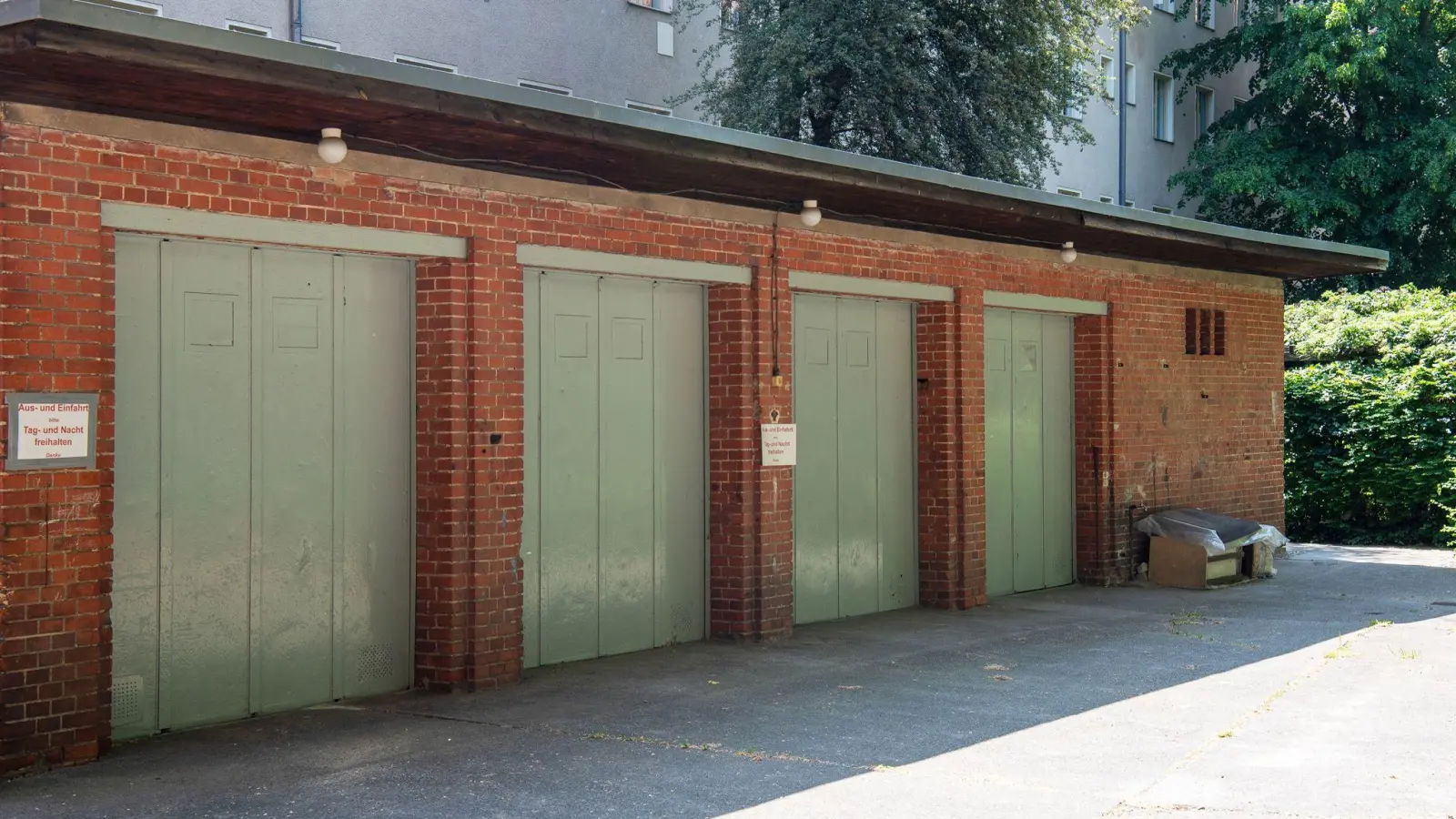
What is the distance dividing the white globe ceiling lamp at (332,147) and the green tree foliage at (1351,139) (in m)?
26.1

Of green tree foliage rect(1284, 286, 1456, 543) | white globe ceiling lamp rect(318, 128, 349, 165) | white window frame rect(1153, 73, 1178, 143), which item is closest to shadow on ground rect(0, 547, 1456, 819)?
white globe ceiling lamp rect(318, 128, 349, 165)

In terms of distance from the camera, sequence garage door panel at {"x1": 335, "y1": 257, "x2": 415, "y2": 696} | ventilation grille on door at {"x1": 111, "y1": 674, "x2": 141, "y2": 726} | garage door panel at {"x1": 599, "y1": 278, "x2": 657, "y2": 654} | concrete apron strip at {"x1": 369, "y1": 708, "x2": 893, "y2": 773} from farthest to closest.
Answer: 1. garage door panel at {"x1": 599, "y1": 278, "x2": 657, "y2": 654}
2. garage door panel at {"x1": 335, "y1": 257, "x2": 415, "y2": 696}
3. ventilation grille on door at {"x1": 111, "y1": 674, "x2": 141, "y2": 726}
4. concrete apron strip at {"x1": 369, "y1": 708, "x2": 893, "y2": 773}

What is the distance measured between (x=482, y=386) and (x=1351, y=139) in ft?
Result: 89.9

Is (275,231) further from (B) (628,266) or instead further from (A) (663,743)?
(A) (663,743)

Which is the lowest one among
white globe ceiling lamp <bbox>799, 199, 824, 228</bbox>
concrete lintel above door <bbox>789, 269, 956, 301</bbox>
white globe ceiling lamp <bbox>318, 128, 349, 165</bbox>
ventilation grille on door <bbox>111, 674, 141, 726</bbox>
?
ventilation grille on door <bbox>111, 674, 141, 726</bbox>

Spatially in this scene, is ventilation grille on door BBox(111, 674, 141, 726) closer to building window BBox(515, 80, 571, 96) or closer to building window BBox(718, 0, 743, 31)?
building window BBox(515, 80, 571, 96)

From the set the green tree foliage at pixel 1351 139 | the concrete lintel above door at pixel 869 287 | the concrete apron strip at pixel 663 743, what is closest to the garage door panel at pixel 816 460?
→ the concrete lintel above door at pixel 869 287

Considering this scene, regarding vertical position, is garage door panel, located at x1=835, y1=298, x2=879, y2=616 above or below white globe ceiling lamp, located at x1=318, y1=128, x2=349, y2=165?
below

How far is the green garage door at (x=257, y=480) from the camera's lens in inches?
317

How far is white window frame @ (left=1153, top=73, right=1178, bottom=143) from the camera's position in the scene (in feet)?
120

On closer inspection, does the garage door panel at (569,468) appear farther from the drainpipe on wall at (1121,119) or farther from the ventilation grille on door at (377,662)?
the drainpipe on wall at (1121,119)

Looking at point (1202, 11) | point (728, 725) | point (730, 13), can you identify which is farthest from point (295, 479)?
point (1202, 11)

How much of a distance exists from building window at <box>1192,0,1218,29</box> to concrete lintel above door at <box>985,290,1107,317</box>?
79.2 ft

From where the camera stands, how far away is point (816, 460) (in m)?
12.3
